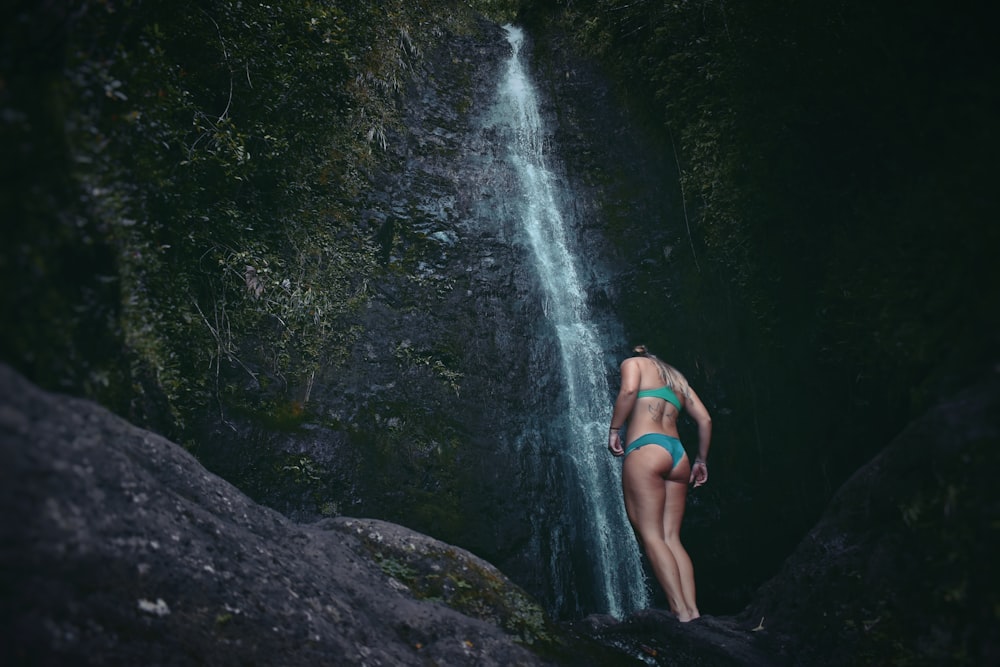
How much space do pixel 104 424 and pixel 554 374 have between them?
5.70 meters

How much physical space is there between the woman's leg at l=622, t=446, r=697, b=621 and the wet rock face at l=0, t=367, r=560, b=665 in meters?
1.40

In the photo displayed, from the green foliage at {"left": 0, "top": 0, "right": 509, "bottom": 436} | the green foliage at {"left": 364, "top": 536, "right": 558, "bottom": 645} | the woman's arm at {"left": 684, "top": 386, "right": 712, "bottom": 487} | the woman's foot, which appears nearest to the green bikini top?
the woman's arm at {"left": 684, "top": 386, "right": 712, "bottom": 487}

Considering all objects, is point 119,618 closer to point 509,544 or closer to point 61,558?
point 61,558

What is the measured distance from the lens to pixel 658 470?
501 cm

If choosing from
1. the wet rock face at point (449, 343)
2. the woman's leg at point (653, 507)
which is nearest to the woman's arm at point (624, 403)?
the woman's leg at point (653, 507)

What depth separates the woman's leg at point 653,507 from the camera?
4875mm

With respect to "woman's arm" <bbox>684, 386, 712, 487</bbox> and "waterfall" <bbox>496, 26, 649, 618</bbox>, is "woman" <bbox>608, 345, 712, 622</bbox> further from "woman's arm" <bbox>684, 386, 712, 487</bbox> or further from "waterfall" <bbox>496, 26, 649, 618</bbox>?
"waterfall" <bbox>496, 26, 649, 618</bbox>

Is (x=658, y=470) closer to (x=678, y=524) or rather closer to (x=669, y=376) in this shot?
(x=678, y=524)

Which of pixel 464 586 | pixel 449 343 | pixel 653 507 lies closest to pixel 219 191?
pixel 449 343

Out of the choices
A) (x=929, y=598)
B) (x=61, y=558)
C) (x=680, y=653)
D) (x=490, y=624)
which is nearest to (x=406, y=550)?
(x=490, y=624)

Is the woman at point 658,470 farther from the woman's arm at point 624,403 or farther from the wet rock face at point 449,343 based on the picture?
the wet rock face at point 449,343

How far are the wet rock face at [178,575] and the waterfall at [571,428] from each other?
8.32 ft

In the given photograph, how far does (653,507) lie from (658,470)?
1.15 ft

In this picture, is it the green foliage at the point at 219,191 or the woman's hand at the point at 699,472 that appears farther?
the woman's hand at the point at 699,472
